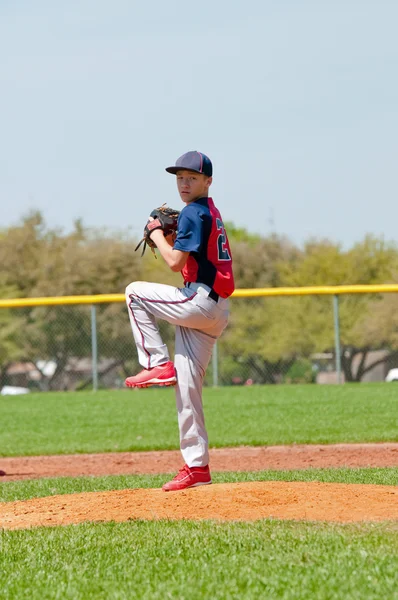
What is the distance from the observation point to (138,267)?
120 ft

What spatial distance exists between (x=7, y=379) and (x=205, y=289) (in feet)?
60.9

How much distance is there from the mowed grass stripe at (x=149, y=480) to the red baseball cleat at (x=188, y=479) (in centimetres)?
136

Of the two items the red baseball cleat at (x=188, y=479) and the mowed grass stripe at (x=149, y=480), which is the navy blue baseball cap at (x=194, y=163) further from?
the mowed grass stripe at (x=149, y=480)

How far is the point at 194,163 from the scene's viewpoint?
626cm

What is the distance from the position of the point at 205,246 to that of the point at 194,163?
0.55m

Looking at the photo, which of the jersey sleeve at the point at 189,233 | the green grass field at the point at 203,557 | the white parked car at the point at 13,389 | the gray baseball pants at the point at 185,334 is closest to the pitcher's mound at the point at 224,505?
the green grass field at the point at 203,557

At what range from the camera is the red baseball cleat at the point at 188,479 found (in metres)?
6.42

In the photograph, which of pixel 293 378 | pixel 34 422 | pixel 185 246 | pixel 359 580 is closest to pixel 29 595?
pixel 359 580

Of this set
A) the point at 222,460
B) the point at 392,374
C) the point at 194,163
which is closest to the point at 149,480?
the point at 222,460

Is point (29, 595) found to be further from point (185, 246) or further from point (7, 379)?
point (7, 379)

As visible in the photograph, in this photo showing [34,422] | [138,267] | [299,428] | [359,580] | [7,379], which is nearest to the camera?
[359,580]

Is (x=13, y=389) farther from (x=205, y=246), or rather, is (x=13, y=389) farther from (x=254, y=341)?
(x=205, y=246)

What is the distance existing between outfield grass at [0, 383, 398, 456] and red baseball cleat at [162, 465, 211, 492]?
17.6ft

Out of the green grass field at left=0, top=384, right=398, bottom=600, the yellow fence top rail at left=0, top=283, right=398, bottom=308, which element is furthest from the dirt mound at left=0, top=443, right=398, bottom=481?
the yellow fence top rail at left=0, top=283, right=398, bottom=308
